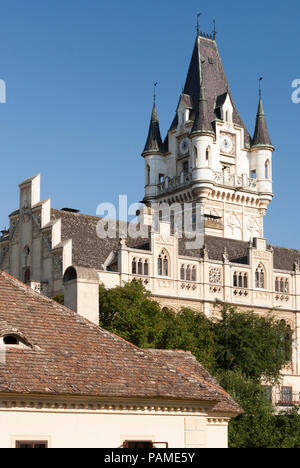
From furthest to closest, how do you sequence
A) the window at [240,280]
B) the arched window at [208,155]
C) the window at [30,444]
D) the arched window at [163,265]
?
the arched window at [208,155] < the window at [240,280] < the arched window at [163,265] < the window at [30,444]

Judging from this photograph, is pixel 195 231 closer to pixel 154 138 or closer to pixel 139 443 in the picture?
pixel 154 138

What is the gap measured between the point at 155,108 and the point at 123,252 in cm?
4103

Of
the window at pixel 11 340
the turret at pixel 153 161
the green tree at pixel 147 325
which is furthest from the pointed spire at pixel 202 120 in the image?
the window at pixel 11 340

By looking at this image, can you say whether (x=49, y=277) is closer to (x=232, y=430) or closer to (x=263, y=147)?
(x=232, y=430)

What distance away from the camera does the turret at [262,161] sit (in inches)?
4230

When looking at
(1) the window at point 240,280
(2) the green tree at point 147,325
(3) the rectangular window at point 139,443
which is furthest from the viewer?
(1) the window at point 240,280

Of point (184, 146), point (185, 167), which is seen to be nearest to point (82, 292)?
point (185, 167)

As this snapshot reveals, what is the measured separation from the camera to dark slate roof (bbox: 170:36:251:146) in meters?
109

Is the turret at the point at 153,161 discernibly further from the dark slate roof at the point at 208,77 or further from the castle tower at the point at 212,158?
the dark slate roof at the point at 208,77

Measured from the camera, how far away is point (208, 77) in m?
111

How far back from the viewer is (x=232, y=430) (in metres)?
44.1

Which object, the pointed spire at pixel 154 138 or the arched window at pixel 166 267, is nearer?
the arched window at pixel 166 267

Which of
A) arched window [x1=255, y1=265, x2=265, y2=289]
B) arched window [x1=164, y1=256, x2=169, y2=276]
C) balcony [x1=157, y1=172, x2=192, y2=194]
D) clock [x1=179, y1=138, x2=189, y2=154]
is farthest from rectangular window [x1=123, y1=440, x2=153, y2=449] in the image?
clock [x1=179, y1=138, x2=189, y2=154]
